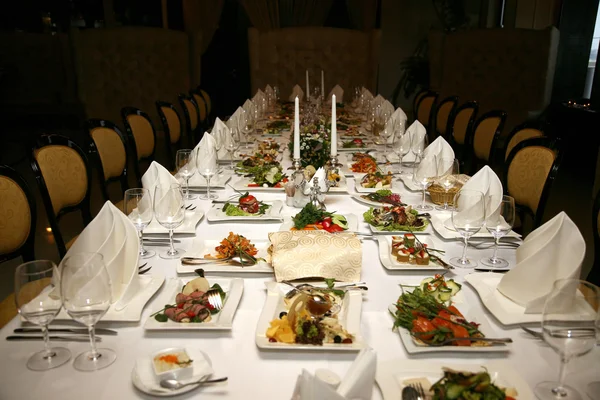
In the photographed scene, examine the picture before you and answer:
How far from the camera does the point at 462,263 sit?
176 cm

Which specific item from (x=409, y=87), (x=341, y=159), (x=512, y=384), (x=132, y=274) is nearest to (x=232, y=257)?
(x=132, y=274)

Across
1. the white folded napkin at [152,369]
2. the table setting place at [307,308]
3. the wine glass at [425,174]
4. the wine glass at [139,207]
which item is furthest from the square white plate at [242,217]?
the white folded napkin at [152,369]

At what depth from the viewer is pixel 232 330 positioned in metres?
1.36

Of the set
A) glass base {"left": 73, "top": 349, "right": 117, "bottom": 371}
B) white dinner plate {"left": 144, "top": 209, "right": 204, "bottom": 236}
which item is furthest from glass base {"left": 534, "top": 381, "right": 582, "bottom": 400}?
white dinner plate {"left": 144, "top": 209, "right": 204, "bottom": 236}

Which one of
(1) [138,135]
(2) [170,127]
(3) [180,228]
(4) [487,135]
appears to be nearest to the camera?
(3) [180,228]

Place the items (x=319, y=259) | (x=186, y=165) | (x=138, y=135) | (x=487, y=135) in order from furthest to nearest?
(x=487, y=135)
(x=138, y=135)
(x=186, y=165)
(x=319, y=259)

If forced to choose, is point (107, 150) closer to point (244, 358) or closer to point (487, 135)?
point (244, 358)

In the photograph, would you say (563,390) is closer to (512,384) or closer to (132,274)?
(512,384)

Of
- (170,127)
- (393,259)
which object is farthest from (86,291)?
(170,127)

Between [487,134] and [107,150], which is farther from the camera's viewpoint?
[487,134]

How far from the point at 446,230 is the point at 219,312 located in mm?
→ 1028

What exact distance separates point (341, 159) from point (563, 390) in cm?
241

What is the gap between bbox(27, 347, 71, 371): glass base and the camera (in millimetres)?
1197

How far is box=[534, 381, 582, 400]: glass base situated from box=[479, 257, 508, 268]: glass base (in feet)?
2.10
